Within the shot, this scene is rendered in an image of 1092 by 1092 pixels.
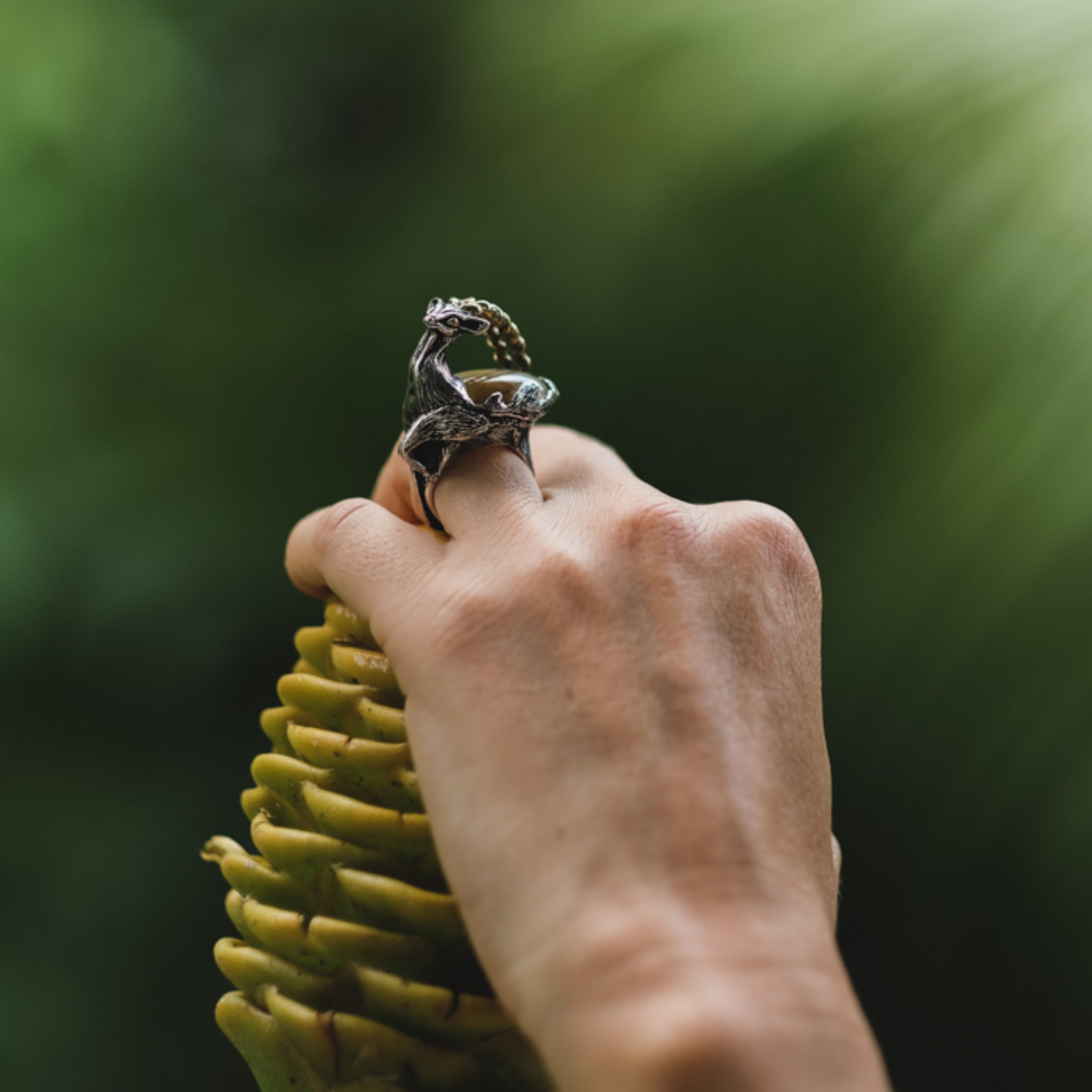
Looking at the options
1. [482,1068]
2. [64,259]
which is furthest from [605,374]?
[482,1068]

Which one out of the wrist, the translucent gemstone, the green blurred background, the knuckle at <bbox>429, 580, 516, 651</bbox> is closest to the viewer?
the wrist

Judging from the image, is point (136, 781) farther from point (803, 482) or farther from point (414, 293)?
point (803, 482)

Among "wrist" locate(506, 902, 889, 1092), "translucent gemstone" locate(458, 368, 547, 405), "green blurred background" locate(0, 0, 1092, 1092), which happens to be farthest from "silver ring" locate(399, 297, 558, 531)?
"green blurred background" locate(0, 0, 1092, 1092)

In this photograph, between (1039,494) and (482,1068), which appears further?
(1039,494)

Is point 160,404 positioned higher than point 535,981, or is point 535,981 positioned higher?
point 160,404

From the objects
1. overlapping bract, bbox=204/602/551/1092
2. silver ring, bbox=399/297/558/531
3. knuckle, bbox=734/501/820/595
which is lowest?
overlapping bract, bbox=204/602/551/1092

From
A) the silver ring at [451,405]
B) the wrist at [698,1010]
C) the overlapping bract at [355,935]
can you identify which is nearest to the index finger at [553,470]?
the silver ring at [451,405]

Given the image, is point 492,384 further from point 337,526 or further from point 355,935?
point 355,935

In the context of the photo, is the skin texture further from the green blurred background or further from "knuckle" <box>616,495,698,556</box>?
the green blurred background
